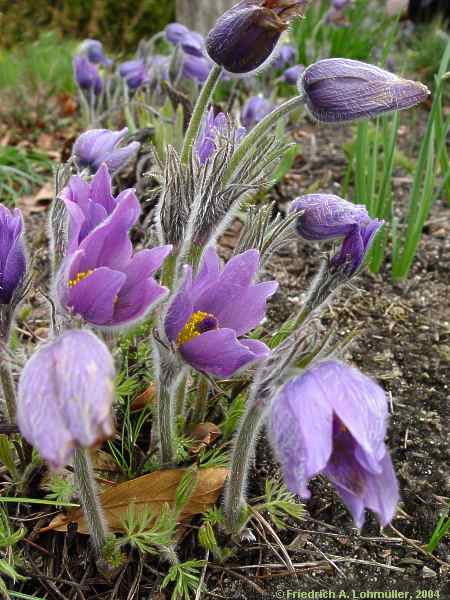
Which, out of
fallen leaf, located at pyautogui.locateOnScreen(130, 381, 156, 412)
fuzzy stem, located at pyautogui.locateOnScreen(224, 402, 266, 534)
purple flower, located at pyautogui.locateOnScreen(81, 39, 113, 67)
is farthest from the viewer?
purple flower, located at pyautogui.locateOnScreen(81, 39, 113, 67)

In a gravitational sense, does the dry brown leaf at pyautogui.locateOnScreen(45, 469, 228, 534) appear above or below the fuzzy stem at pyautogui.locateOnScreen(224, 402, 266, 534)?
below

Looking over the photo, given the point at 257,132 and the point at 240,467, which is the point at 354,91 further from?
the point at 240,467

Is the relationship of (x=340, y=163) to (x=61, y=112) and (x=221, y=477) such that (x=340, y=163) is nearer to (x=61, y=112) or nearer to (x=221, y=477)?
(x=61, y=112)

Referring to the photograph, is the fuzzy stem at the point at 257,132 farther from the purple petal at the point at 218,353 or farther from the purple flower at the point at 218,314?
the purple petal at the point at 218,353

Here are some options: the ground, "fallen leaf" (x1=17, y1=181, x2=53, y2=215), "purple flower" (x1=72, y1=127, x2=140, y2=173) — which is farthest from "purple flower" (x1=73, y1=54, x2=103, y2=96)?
"purple flower" (x1=72, y1=127, x2=140, y2=173)

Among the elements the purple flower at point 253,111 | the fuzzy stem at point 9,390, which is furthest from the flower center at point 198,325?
the purple flower at point 253,111

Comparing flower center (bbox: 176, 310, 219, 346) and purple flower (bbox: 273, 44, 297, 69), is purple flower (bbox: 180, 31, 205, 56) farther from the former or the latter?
flower center (bbox: 176, 310, 219, 346)
